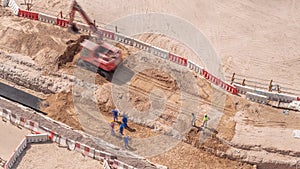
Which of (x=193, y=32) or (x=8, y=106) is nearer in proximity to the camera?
(x=8, y=106)

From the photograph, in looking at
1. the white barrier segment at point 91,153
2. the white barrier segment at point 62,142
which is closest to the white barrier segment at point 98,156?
the white barrier segment at point 91,153

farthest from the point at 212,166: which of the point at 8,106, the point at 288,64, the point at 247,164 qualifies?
the point at 8,106

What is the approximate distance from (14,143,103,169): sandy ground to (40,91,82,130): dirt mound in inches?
85.1

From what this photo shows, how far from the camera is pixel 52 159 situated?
82.2 ft

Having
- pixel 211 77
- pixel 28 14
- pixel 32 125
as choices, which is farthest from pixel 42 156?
pixel 28 14

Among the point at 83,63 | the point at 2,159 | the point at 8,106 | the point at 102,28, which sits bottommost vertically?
the point at 2,159

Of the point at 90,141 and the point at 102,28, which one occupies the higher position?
the point at 102,28

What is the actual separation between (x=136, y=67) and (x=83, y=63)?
332 cm

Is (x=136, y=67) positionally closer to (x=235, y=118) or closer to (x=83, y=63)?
(x=83, y=63)

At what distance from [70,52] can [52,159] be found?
813 centimetres

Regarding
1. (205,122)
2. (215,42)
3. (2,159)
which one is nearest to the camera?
(2,159)

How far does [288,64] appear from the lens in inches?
1225

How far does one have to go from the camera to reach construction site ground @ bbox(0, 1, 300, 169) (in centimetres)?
2620

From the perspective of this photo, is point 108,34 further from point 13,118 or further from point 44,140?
point 44,140
